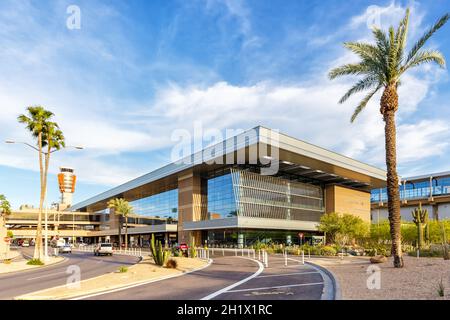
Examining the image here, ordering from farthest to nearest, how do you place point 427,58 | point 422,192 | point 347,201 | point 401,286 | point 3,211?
point 422,192 < point 347,201 < point 3,211 < point 427,58 < point 401,286

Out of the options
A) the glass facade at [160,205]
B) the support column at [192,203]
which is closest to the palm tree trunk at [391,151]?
the support column at [192,203]

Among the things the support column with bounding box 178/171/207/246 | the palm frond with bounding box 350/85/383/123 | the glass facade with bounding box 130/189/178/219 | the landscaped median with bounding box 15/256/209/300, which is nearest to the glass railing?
the support column with bounding box 178/171/207/246

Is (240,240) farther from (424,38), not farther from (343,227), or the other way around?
(424,38)

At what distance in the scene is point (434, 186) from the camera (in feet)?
305

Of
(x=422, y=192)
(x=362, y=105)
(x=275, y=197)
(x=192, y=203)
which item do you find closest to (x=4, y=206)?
(x=192, y=203)

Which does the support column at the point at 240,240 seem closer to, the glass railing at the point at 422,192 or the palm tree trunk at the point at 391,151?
the palm tree trunk at the point at 391,151

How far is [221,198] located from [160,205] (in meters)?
24.6

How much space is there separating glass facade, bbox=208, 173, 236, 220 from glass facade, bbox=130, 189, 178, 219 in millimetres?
11704

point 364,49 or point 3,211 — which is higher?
point 364,49

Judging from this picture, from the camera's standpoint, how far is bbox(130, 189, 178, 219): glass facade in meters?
77.2

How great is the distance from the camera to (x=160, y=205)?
83.8m

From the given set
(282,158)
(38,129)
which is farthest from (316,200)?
(38,129)
